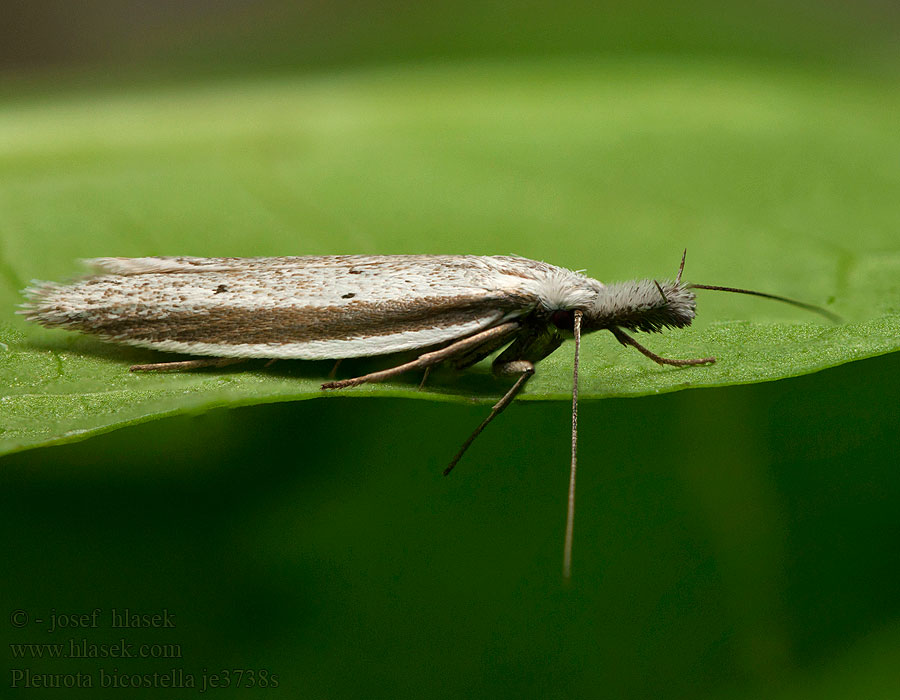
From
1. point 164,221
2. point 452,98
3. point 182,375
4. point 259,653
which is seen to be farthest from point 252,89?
point 259,653

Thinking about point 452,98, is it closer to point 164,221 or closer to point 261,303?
point 164,221

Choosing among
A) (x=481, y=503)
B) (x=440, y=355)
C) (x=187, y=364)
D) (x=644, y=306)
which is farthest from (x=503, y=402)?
(x=187, y=364)

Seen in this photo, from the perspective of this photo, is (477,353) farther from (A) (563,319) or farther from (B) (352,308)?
(B) (352,308)

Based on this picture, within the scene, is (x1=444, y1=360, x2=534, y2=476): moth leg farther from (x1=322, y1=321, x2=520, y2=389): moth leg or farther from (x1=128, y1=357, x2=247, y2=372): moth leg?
(x1=128, y1=357, x2=247, y2=372): moth leg

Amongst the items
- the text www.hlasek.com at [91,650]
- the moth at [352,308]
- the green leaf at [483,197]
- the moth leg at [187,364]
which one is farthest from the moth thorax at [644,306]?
the text www.hlasek.com at [91,650]

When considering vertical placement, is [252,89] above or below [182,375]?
above

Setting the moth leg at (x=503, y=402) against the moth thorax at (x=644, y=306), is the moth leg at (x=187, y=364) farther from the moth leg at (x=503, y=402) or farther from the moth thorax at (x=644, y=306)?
the moth thorax at (x=644, y=306)
